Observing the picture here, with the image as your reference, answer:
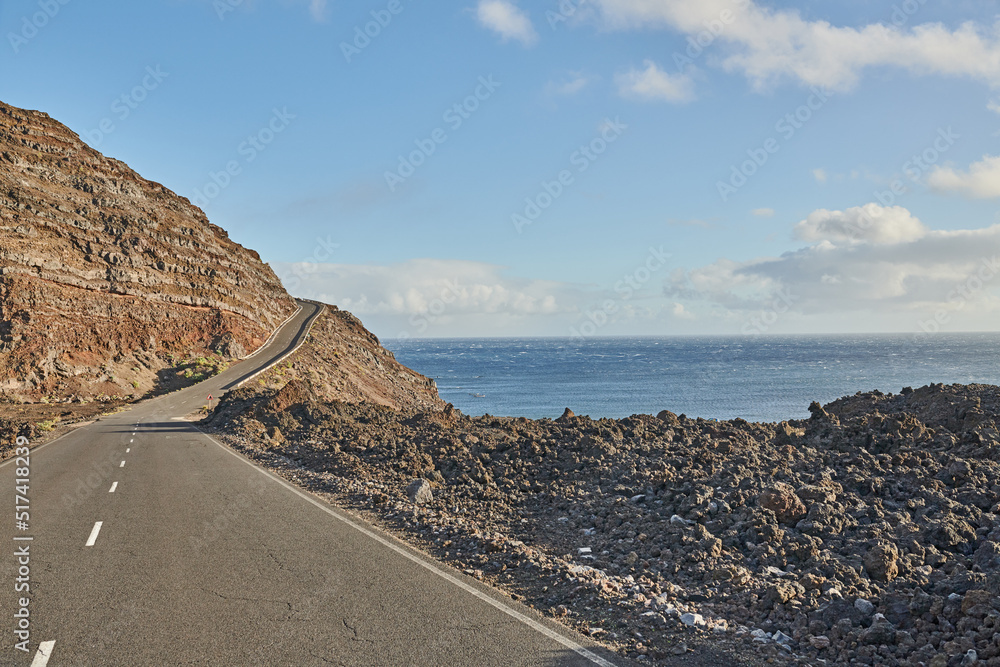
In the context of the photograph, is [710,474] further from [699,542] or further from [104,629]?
[104,629]

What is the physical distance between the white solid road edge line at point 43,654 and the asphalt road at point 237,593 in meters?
0.01

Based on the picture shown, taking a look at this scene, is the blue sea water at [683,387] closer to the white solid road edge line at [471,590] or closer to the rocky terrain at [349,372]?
the rocky terrain at [349,372]

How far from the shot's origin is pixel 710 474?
11148 millimetres

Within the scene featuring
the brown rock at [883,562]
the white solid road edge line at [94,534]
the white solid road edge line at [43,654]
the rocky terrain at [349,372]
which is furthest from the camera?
the rocky terrain at [349,372]

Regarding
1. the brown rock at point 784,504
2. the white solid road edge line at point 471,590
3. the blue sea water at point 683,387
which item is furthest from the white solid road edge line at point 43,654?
the blue sea water at point 683,387

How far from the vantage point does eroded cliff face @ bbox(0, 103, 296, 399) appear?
48250 mm

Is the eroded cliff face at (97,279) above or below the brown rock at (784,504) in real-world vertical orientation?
above

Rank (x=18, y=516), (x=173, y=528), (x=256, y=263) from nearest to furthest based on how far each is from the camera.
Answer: (x=173, y=528)
(x=18, y=516)
(x=256, y=263)

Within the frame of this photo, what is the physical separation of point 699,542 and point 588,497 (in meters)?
3.17

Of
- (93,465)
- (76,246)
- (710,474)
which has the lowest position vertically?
(93,465)

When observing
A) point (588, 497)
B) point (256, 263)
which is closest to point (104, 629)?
point (588, 497)

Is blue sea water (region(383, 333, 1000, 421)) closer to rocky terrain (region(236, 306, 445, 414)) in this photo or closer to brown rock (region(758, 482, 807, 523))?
rocky terrain (region(236, 306, 445, 414))

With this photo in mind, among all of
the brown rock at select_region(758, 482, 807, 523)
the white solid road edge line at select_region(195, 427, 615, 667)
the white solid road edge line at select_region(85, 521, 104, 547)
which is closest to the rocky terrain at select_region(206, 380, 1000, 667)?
the brown rock at select_region(758, 482, 807, 523)

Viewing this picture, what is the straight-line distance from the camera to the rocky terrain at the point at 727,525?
600 cm
